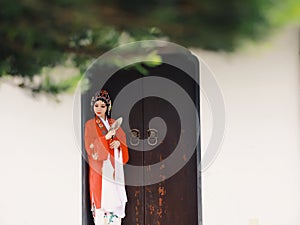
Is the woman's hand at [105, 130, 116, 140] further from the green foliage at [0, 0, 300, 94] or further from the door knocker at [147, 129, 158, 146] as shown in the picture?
the green foliage at [0, 0, 300, 94]

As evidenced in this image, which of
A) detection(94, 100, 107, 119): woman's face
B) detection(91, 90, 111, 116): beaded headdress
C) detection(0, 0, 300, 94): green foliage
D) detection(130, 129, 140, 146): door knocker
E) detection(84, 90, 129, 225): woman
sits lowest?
detection(0, 0, 300, 94): green foliage

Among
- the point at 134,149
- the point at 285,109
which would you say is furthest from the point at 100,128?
the point at 285,109

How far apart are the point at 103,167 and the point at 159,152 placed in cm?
58

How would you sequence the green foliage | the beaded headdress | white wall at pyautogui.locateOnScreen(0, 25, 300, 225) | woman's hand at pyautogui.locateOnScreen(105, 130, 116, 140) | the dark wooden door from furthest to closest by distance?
the dark wooden door, the beaded headdress, woman's hand at pyautogui.locateOnScreen(105, 130, 116, 140), white wall at pyautogui.locateOnScreen(0, 25, 300, 225), the green foliage

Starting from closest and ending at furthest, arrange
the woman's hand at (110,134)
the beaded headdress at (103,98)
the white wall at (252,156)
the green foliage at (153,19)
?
the green foliage at (153,19) < the white wall at (252,156) < the woman's hand at (110,134) < the beaded headdress at (103,98)

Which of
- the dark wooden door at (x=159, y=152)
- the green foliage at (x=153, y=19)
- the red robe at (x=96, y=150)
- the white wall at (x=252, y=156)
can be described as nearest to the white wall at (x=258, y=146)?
the white wall at (x=252, y=156)

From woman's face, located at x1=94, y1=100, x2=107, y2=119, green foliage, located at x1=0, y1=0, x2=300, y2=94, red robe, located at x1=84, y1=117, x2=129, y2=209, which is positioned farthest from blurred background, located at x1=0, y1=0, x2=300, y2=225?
green foliage, located at x1=0, y1=0, x2=300, y2=94

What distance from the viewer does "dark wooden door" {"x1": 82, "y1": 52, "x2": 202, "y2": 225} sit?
19.6 ft

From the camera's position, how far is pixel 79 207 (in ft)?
18.8

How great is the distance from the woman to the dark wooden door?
0.68 ft

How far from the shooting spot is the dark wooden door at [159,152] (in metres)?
5.98

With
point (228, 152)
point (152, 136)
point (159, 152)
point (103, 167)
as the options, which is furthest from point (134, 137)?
point (228, 152)

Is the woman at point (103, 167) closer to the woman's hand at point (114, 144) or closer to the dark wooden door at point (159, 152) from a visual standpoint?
the woman's hand at point (114, 144)

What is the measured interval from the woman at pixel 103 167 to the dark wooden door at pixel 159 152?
21cm
